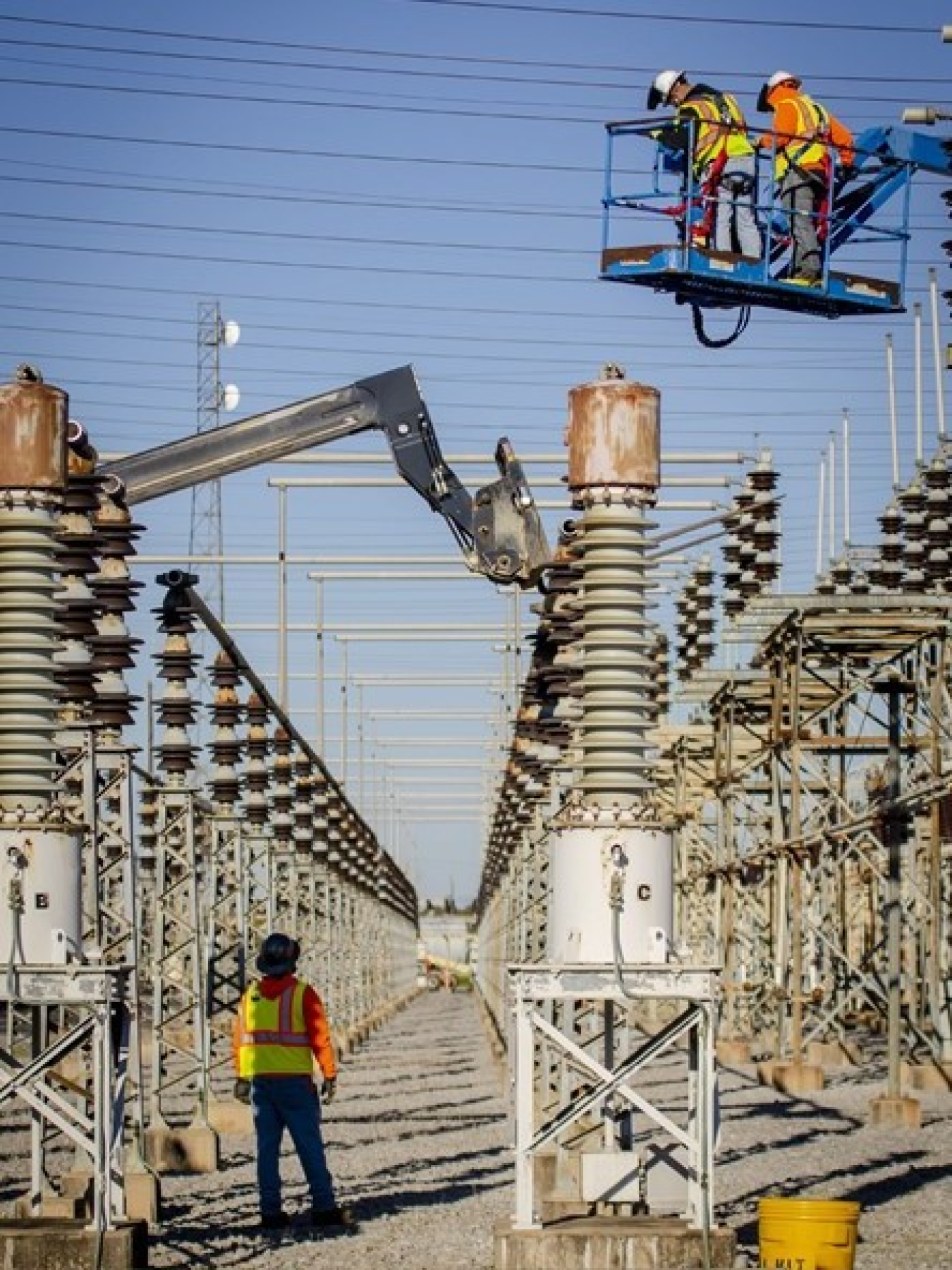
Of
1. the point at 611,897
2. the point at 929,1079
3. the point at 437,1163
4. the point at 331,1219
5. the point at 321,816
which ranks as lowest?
the point at 331,1219

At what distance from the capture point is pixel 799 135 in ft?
70.3

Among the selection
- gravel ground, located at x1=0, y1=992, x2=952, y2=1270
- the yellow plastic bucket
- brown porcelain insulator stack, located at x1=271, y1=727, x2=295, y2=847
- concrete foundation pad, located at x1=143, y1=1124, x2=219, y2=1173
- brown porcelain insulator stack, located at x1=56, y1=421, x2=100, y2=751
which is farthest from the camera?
brown porcelain insulator stack, located at x1=271, y1=727, x2=295, y2=847

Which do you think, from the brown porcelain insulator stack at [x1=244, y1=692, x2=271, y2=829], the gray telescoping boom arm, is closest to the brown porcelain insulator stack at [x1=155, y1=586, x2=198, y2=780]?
the gray telescoping boom arm

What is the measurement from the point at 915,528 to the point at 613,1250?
26930 mm

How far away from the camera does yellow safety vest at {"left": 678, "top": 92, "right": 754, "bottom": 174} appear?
20750mm

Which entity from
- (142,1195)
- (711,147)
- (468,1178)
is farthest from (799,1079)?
(142,1195)

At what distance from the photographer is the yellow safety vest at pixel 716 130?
2075cm

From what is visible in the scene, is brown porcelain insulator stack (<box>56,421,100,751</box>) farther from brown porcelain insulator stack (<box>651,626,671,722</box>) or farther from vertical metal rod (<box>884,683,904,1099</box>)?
brown porcelain insulator stack (<box>651,626,671,722</box>)

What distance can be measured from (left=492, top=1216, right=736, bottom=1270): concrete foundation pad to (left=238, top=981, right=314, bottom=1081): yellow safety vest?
3.49 m

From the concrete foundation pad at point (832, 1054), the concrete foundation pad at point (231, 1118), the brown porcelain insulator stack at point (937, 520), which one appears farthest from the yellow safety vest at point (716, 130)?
the concrete foundation pad at point (832, 1054)

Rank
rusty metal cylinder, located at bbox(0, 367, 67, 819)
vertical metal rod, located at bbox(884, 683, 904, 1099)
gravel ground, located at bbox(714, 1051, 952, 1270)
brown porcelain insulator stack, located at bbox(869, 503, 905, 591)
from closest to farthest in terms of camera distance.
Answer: rusty metal cylinder, located at bbox(0, 367, 67, 819) < gravel ground, located at bbox(714, 1051, 952, 1270) < vertical metal rod, located at bbox(884, 683, 904, 1099) < brown porcelain insulator stack, located at bbox(869, 503, 905, 591)

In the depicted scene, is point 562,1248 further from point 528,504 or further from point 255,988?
point 528,504

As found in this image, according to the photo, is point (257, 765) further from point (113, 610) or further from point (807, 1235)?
point (807, 1235)

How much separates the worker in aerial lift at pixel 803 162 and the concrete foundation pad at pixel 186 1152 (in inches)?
287
